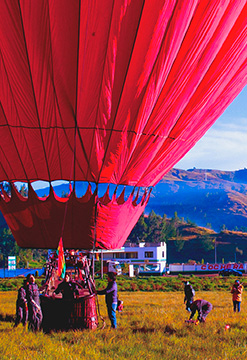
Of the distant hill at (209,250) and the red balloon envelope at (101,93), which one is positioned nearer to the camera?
the red balloon envelope at (101,93)

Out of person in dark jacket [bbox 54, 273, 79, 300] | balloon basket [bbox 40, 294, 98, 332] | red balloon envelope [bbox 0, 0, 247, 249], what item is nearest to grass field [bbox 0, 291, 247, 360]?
balloon basket [bbox 40, 294, 98, 332]

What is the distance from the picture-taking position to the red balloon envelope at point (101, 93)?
9.63 meters

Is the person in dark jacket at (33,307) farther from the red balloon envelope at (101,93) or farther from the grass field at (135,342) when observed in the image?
the red balloon envelope at (101,93)

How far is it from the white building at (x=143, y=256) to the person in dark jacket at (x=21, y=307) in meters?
59.6

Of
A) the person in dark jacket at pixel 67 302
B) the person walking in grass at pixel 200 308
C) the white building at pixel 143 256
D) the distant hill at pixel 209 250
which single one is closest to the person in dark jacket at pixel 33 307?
the person in dark jacket at pixel 67 302

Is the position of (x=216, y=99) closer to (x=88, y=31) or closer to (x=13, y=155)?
(x=88, y=31)

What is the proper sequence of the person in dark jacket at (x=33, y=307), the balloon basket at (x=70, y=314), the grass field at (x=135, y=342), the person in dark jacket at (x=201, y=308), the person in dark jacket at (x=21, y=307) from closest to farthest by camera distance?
the grass field at (x=135, y=342) < the balloon basket at (x=70, y=314) < the person in dark jacket at (x=33, y=307) < the person in dark jacket at (x=21, y=307) < the person in dark jacket at (x=201, y=308)

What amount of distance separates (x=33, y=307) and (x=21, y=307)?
0.72m

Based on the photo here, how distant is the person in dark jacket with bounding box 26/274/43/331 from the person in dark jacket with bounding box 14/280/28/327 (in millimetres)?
192

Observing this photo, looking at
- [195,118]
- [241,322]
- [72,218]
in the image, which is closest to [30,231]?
[72,218]

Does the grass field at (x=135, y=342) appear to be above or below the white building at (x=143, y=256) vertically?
above

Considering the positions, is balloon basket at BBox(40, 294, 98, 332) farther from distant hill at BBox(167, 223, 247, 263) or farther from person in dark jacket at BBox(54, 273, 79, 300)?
distant hill at BBox(167, 223, 247, 263)

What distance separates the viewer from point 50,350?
8.71 meters

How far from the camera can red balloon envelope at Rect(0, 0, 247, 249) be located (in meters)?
9.63
